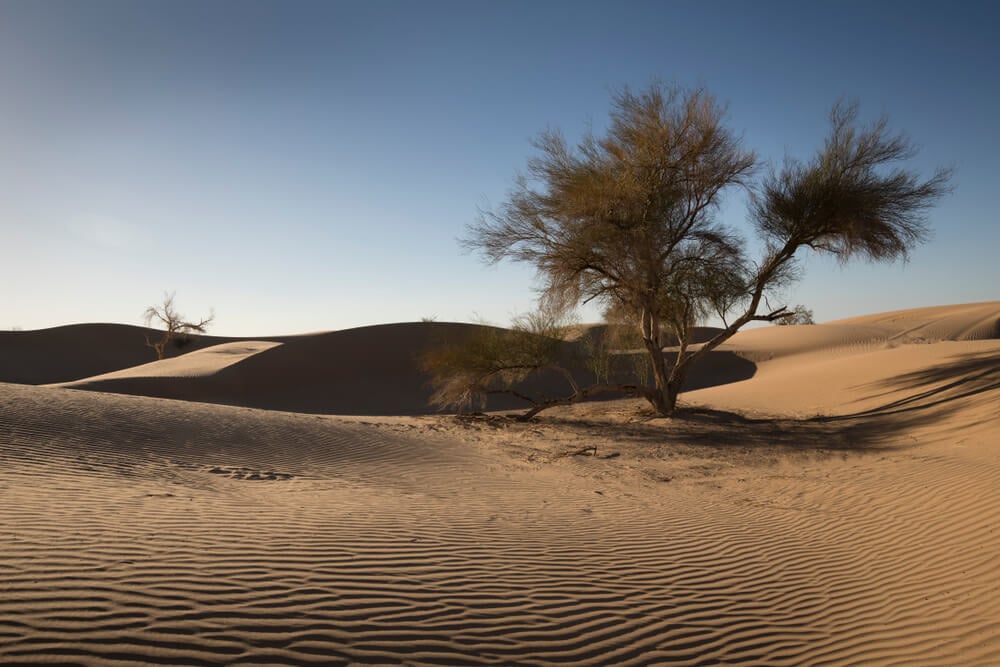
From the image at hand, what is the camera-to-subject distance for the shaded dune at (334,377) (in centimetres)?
2484

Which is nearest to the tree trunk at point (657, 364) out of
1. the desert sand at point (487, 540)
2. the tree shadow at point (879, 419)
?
the tree shadow at point (879, 419)

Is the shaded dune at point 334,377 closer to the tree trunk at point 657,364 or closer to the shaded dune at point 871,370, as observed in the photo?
the shaded dune at point 871,370

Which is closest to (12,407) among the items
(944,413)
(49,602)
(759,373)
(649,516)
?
(49,602)

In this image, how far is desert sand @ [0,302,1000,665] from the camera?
3721 mm

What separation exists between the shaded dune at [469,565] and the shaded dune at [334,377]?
14.4m

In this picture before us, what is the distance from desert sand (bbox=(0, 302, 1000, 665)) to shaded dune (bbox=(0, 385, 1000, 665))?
0.09 feet

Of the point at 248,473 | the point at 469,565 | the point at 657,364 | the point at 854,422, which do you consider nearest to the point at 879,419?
the point at 854,422

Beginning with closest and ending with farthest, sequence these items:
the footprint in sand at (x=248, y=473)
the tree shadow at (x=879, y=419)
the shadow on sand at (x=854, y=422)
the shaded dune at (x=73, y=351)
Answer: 1. the footprint in sand at (x=248, y=473)
2. the shadow on sand at (x=854, y=422)
3. the tree shadow at (x=879, y=419)
4. the shaded dune at (x=73, y=351)

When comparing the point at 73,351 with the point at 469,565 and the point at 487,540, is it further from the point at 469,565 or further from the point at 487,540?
the point at 469,565

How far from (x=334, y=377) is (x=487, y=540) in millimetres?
23754

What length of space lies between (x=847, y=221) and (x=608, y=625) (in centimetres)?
1579

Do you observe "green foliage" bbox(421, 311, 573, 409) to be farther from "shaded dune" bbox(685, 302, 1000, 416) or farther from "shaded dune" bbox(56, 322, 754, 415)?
"shaded dune" bbox(685, 302, 1000, 416)

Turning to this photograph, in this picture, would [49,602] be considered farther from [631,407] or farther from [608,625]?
[631,407]

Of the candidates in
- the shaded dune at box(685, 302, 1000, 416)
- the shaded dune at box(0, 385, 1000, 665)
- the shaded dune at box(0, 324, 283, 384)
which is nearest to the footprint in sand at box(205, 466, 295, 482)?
the shaded dune at box(0, 385, 1000, 665)
